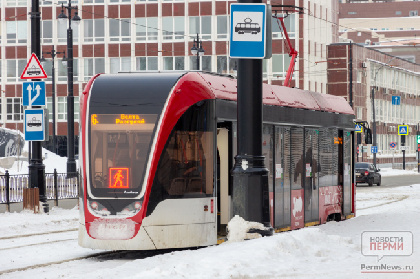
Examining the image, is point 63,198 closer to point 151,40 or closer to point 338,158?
point 338,158

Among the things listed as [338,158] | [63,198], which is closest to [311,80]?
[63,198]

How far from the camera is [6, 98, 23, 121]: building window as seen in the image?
79250 millimetres

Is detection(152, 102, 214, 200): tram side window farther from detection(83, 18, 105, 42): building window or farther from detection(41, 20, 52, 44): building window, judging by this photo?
detection(41, 20, 52, 44): building window

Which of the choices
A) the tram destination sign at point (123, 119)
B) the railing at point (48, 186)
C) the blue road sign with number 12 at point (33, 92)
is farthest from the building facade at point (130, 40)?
the tram destination sign at point (123, 119)

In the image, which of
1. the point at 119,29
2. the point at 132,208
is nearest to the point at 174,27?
the point at 119,29

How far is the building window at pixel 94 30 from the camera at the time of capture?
7838 cm

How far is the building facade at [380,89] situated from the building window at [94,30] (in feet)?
65.1

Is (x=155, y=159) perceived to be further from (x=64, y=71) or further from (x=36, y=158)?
(x=64, y=71)

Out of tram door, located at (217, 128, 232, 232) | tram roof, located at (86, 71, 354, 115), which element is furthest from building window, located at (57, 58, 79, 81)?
tram door, located at (217, 128, 232, 232)

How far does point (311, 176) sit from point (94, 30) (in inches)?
2444

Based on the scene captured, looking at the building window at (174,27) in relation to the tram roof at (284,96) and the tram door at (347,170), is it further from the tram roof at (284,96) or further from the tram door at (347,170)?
the tram door at (347,170)

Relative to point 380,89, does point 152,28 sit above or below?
above

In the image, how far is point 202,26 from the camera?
77750 mm

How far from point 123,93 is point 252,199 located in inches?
106
